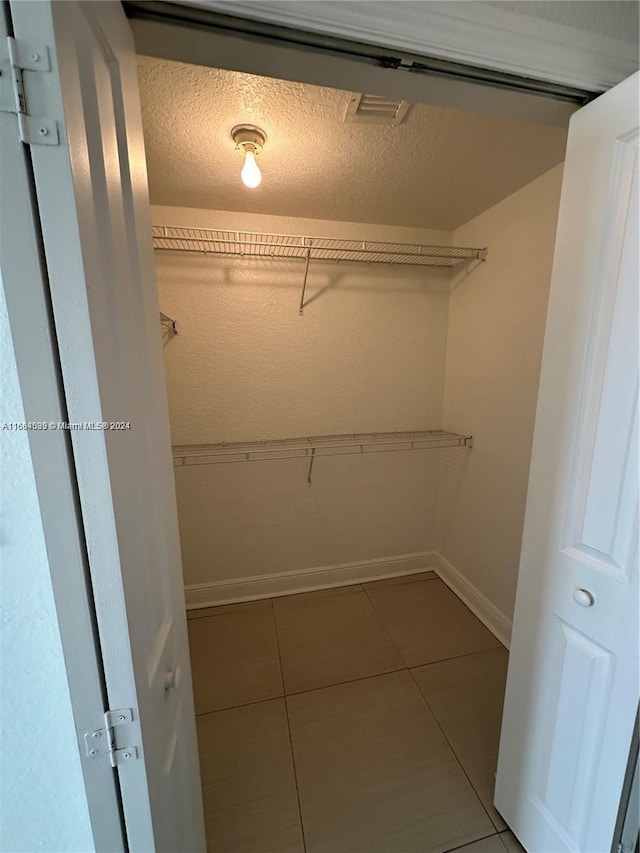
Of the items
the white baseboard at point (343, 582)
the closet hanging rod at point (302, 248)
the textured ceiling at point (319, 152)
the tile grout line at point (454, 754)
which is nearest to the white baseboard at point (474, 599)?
the white baseboard at point (343, 582)

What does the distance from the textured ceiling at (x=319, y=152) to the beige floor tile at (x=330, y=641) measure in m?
2.40

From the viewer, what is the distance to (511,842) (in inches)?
43.8

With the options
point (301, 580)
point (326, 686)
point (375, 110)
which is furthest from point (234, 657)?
point (375, 110)

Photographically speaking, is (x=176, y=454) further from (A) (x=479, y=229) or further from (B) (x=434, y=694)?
(A) (x=479, y=229)

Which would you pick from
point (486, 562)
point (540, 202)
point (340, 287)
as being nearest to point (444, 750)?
point (486, 562)

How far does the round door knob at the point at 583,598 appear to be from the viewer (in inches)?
33.0

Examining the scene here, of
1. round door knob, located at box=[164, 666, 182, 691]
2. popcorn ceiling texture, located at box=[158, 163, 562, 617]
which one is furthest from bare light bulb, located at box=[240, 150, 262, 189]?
round door knob, located at box=[164, 666, 182, 691]

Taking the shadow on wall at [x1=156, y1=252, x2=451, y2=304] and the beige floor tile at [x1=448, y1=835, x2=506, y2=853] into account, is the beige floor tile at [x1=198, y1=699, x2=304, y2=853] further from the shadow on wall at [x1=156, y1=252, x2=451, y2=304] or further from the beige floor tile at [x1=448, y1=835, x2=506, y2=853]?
the shadow on wall at [x1=156, y1=252, x2=451, y2=304]

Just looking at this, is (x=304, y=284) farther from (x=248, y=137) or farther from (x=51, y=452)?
(x=51, y=452)

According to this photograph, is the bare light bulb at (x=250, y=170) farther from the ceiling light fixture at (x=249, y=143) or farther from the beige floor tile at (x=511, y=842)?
the beige floor tile at (x=511, y=842)

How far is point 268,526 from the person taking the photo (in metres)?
2.26

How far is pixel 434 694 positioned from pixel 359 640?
0.46 meters

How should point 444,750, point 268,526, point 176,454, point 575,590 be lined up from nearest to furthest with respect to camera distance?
point 575,590, point 444,750, point 176,454, point 268,526

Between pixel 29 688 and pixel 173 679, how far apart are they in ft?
1.01
